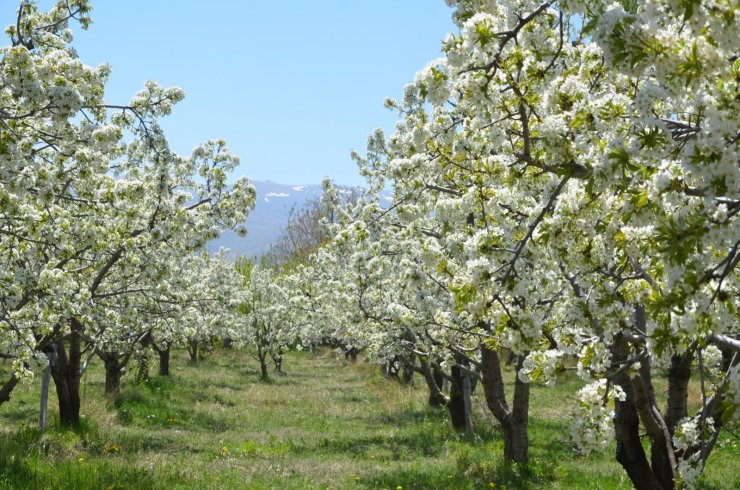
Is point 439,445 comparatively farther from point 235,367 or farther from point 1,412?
point 235,367

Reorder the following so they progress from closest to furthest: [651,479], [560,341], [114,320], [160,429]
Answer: [560,341]
[651,479]
[114,320]
[160,429]

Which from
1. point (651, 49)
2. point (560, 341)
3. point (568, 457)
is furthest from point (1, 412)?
point (651, 49)

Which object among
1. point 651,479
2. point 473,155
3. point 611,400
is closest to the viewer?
point 611,400

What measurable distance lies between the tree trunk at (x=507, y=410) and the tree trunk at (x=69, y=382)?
898cm

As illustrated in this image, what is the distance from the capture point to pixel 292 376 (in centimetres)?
3581

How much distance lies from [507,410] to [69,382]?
9846mm

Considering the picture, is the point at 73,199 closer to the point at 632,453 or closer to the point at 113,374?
the point at 632,453

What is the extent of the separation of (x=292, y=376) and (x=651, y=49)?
111 feet

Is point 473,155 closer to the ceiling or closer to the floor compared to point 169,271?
closer to the ceiling

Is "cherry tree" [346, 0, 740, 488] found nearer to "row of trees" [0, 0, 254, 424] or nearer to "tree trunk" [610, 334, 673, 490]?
"tree trunk" [610, 334, 673, 490]

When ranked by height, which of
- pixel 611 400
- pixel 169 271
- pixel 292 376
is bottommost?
pixel 292 376

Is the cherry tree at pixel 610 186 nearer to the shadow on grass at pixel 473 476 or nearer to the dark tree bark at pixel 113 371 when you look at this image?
the shadow on grass at pixel 473 476

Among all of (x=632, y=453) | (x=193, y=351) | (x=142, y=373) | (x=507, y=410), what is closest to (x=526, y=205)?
(x=632, y=453)

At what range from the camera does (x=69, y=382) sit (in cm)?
1479
